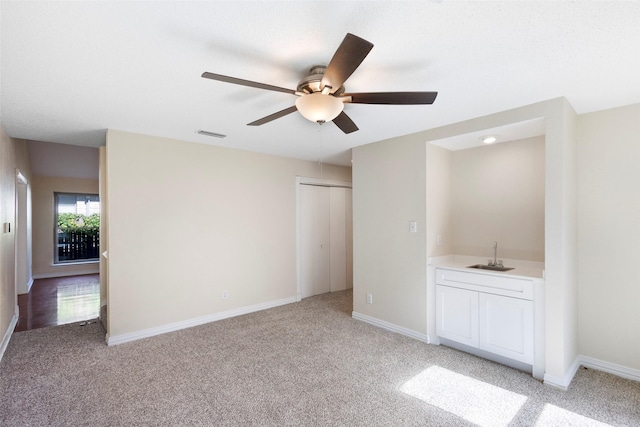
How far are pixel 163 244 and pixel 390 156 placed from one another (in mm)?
2960

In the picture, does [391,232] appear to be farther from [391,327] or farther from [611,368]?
[611,368]

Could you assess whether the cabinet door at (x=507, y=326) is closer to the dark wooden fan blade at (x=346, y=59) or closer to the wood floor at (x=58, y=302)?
the dark wooden fan blade at (x=346, y=59)

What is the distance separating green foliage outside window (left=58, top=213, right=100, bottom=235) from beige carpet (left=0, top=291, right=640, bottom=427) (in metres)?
4.92

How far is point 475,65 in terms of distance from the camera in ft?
6.44

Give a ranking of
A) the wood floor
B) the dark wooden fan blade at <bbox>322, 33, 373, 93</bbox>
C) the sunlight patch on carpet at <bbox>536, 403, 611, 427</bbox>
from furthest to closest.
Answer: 1. the wood floor
2. the sunlight patch on carpet at <bbox>536, 403, 611, 427</bbox>
3. the dark wooden fan blade at <bbox>322, 33, 373, 93</bbox>

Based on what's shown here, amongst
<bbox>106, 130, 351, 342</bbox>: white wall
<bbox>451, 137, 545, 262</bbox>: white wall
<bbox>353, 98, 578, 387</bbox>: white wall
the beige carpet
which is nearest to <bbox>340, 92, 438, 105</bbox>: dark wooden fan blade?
<bbox>353, 98, 578, 387</bbox>: white wall

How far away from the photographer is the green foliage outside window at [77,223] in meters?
7.45

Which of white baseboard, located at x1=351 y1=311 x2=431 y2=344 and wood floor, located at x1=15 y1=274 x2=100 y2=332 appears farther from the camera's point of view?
wood floor, located at x1=15 y1=274 x2=100 y2=332

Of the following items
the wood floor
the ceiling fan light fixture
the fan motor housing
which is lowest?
the wood floor

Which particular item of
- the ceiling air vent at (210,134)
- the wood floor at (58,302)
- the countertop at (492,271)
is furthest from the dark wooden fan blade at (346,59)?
the wood floor at (58,302)

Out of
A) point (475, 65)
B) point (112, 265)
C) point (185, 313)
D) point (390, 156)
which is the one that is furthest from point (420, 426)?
point (112, 265)

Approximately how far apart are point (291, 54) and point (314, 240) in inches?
150

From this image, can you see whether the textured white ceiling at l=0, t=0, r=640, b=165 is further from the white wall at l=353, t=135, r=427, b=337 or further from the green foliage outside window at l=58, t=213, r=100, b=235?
the green foliage outside window at l=58, t=213, r=100, b=235

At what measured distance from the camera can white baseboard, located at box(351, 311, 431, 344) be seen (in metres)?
3.42
